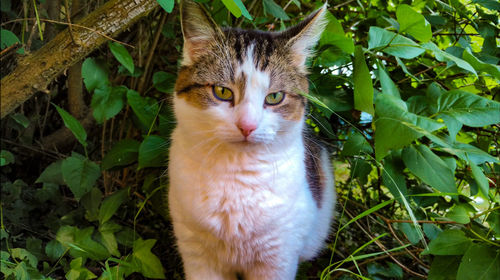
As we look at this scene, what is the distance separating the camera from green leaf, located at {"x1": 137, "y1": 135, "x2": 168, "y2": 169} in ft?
5.87

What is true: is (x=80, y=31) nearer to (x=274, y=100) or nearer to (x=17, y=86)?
(x=17, y=86)

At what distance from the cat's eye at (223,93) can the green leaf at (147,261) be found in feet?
2.64

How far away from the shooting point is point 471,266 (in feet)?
4.31

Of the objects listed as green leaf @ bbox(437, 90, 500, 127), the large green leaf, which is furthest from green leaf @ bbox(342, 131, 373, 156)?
green leaf @ bbox(437, 90, 500, 127)

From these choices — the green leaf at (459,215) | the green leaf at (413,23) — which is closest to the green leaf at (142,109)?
the green leaf at (413,23)

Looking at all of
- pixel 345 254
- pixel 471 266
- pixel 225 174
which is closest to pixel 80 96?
pixel 225 174

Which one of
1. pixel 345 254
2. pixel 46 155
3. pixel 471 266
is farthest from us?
pixel 46 155

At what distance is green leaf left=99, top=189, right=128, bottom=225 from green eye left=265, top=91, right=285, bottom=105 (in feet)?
3.19

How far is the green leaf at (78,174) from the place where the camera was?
5.83ft

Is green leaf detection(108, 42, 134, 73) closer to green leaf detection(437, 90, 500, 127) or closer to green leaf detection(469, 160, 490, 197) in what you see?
green leaf detection(437, 90, 500, 127)

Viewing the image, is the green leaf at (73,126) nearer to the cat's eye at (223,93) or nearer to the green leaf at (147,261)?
the green leaf at (147,261)

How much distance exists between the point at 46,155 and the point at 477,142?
2371mm

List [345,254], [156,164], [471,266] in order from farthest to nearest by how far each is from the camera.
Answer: [345,254]
[156,164]
[471,266]

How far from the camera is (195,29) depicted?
1.51 metres
